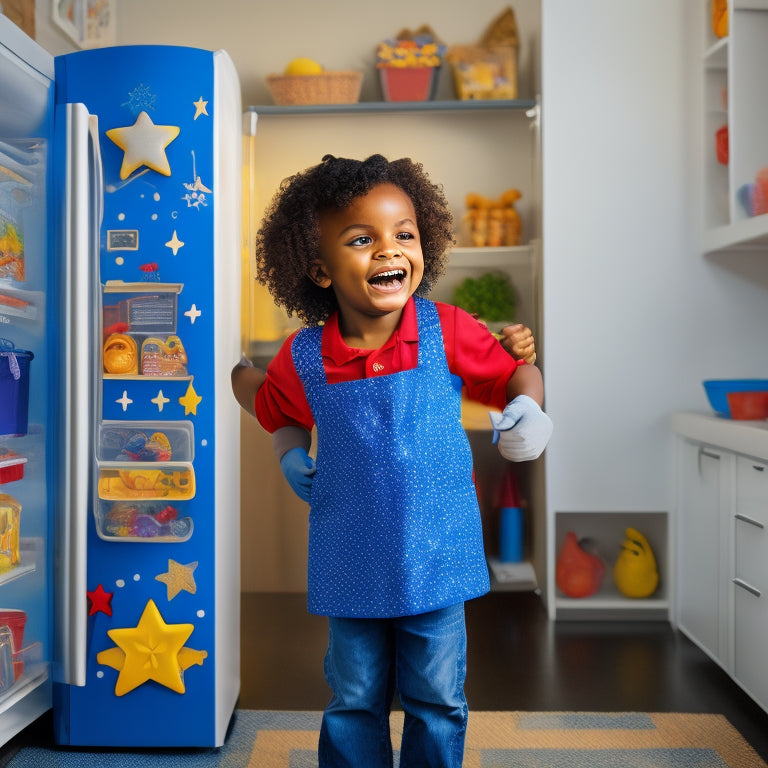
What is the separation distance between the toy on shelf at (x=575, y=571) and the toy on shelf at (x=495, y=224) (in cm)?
106

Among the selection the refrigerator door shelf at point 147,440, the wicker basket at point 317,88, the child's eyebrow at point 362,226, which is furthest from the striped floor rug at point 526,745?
the wicker basket at point 317,88

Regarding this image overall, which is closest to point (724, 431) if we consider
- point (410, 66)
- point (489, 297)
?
point (489, 297)

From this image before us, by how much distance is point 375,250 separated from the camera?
133 centimetres

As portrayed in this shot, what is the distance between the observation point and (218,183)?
6.14ft

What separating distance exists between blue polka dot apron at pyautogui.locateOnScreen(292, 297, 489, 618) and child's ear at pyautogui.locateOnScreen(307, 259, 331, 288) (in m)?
0.13

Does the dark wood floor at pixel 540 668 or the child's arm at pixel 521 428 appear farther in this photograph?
the dark wood floor at pixel 540 668

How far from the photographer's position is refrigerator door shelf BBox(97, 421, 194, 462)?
1856 millimetres

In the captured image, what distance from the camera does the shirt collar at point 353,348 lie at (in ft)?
4.50

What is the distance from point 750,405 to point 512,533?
111 centimetres

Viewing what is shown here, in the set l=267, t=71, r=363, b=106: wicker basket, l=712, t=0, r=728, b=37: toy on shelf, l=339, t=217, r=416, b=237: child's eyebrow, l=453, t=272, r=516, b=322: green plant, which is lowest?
l=339, t=217, r=416, b=237: child's eyebrow

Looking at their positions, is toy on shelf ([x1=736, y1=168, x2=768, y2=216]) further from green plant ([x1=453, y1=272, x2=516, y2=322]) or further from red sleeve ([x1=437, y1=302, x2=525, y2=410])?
red sleeve ([x1=437, y1=302, x2=525, y2=410])

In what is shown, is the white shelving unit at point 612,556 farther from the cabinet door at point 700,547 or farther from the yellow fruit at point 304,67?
the yellow fruit at point 304,67

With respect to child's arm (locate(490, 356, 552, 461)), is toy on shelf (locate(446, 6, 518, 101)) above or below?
above

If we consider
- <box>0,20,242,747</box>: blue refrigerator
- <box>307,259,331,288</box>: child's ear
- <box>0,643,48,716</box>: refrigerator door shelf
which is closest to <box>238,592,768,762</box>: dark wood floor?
<box>0,20,242,747</box>: blue refrigerator
